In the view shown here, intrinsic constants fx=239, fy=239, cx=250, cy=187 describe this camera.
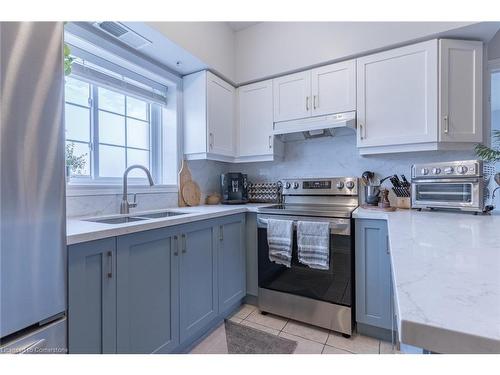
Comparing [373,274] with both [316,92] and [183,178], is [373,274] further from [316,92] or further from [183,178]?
[183,178]

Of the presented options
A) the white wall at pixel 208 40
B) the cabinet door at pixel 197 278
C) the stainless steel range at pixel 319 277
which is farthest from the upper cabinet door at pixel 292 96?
the cabinet door at pixel 197 278

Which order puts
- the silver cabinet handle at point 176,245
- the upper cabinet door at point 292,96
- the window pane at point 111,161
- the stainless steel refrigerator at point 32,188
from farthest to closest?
the upper cabinet door at point 292,96 < the window pane at point 111,161 < the silver cabinet handle at point 176,245 < the stainless steel refrigerator at point 32,188

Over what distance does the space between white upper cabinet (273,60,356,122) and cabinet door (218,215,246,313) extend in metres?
1.10

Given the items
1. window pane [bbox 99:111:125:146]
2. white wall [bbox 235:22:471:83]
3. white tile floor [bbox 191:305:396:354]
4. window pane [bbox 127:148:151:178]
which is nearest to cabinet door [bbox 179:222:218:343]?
white tile floor [bbox 191:305:396:354]

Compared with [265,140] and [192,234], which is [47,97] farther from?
[265,140]

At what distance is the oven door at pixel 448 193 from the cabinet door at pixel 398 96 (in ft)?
1.06

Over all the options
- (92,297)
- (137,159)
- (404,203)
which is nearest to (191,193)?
(137,159)

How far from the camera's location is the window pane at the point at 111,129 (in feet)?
5.94

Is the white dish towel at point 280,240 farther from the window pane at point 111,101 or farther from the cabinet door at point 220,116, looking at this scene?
the window pane at point 111,101

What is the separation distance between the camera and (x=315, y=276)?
69.9 inches

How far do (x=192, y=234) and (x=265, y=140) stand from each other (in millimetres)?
1230

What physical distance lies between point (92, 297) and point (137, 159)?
132cm

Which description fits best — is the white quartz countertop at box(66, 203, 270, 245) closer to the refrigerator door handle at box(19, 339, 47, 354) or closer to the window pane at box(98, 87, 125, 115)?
the refrigerator door handle at box(19, 339, 47, 354)
